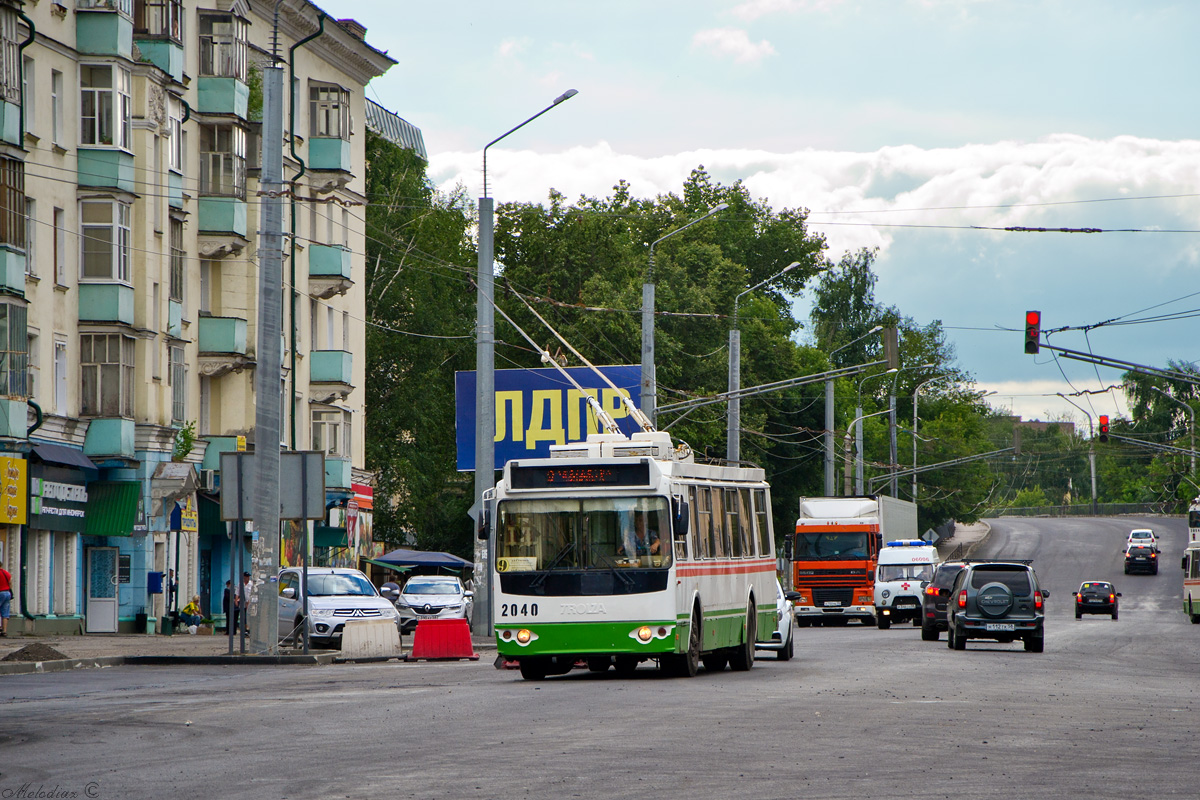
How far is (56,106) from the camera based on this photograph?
40844mm

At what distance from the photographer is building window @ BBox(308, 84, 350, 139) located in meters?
55.6

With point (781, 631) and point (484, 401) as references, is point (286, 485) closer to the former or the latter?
point (484, 401)

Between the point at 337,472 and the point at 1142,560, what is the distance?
55.6 m

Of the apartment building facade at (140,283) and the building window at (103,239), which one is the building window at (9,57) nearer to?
the apartment building facade at (140,283)

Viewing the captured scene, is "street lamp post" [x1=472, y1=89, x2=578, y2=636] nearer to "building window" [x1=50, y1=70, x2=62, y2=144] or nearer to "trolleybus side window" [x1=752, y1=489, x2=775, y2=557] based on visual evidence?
"trolleybus side window" [x1=752, y1=489, x2=775, y2=557]

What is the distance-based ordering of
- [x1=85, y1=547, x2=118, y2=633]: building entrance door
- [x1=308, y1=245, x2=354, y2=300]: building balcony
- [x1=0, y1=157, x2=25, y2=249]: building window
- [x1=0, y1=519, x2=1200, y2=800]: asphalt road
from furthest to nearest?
[x1=308, y1=245, x2=354, y2=300]: building balcony, [x1=85, y1=547, x2=118, y2=633]: building entrance door, [x1=0, y1=157, x2=25, y2=249]: building window, [x1=0, y1=519, x2=1200, y2=800]: asphalt road

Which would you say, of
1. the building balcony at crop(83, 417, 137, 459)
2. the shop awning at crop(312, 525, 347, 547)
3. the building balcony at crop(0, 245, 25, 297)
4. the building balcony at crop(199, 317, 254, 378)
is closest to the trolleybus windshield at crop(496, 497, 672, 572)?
the building balcony at crop(0, 245, 25, 297)

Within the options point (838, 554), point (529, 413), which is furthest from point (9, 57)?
point (838, 554)

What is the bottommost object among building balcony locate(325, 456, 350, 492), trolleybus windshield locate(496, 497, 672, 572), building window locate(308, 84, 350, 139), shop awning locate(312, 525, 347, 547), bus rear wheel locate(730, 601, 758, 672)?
bus rear wheel locate(730, 601, 758, 672)

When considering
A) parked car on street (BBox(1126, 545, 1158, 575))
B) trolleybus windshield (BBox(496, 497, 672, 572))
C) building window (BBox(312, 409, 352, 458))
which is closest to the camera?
trolleybus windshield (BBox(496, 497, 672, 572))

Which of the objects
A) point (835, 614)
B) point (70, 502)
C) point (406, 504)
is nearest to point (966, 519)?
point (406, 504)

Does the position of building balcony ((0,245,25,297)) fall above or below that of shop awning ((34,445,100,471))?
above

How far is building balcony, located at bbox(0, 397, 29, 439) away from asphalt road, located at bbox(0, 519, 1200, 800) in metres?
11.8

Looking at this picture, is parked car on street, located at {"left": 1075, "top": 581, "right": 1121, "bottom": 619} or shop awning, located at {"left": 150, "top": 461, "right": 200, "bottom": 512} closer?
shop awning, located at {"left": 150, "top": 461, "right": 200, "bottom": 512}
